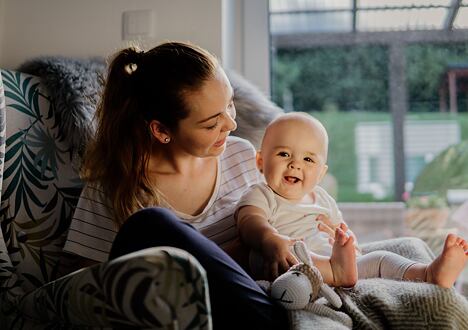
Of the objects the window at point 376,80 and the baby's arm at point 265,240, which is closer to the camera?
the baby's arm at point 265,240

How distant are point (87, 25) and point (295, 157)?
93cm

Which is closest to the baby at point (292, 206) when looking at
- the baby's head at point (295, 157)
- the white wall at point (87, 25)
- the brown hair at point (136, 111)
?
the baby's head at point (295, 157)

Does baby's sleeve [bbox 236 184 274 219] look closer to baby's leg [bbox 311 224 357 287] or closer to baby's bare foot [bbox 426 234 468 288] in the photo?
baby's leg [bbox 311 224 357 287]

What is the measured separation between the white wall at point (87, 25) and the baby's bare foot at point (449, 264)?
3.25 feet

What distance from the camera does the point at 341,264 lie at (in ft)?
4.08

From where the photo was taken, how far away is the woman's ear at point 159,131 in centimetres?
154

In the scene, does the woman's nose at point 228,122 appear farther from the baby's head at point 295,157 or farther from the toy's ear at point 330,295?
the toy's ear at point 330,295

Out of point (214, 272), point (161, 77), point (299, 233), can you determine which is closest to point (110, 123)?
point (161, 77)

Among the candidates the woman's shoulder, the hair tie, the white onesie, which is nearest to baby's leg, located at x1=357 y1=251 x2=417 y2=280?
the white onesie

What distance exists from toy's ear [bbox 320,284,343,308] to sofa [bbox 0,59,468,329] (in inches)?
0.6

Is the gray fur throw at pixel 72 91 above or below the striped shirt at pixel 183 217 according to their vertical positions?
above

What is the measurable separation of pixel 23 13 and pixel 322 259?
1349mm

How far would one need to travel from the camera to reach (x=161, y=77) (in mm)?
1491

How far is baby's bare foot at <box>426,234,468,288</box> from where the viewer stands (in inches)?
47.1
